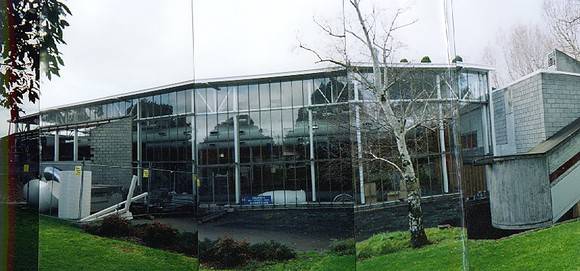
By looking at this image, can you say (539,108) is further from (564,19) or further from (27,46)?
(27,46)

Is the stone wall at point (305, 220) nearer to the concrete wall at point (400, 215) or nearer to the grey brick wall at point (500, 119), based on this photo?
the concrete wall at point (400, 215)

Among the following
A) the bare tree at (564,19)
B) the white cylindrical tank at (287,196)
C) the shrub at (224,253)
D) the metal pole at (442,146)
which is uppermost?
the bare tree at (564,19)

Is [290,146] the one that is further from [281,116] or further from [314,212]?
[314,212]

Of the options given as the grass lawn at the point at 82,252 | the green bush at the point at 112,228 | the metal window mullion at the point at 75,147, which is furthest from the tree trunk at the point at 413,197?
the metal window mullion at the point at 75,147

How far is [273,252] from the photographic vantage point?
4.48 meters

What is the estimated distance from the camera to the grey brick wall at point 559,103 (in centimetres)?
370

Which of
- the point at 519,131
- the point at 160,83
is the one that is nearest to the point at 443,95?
the point at 519,131

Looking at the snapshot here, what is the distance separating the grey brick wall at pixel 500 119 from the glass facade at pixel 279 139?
45 centimetres

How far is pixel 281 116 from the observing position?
4.61m

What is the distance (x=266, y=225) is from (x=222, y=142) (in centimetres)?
100

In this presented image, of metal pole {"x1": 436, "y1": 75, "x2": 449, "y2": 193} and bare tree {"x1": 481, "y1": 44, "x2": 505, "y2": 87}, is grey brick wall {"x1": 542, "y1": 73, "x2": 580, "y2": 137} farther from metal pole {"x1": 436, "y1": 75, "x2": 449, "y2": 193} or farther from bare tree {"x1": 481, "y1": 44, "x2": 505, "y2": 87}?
metal pole {"x1": 436, "y1": 75, "x2": 449, "y2": 193}

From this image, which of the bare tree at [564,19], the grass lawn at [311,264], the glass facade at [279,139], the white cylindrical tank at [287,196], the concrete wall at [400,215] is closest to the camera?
the bare tree at [564,19]

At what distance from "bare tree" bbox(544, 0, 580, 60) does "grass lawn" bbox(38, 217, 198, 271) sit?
4434 mm

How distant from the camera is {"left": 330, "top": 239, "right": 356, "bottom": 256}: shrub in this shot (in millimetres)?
4426
